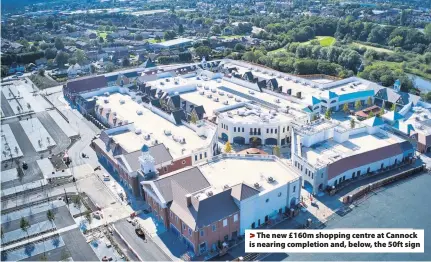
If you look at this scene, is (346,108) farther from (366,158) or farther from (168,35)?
(168,35)

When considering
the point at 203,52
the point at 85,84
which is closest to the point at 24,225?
the point at 85,84

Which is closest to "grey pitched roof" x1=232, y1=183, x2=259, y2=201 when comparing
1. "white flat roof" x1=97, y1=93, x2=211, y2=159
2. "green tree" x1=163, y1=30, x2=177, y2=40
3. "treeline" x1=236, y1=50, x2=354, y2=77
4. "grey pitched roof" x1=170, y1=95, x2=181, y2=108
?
"white flat roof" x1=97, y1=93, x2=211, y2=159

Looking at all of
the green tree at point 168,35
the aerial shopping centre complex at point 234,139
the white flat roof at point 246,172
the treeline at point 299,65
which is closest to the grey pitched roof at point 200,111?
the aerial shopping centre complex at point 234,139

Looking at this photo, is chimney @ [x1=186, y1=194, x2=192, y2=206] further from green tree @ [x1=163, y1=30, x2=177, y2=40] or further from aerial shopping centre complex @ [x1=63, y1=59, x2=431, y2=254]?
green tree @ [x1=163, y1=30, x2=177, y2=40]

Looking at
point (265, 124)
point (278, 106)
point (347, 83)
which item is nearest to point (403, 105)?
point (347, 83)

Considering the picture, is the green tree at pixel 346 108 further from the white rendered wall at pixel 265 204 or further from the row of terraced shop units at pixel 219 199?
the white rendered wall at pixel 265 204

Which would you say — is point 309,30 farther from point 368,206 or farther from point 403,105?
point 368,206
